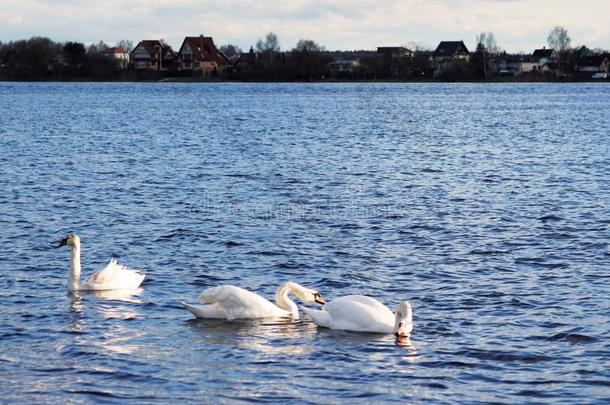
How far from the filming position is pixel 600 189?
32.9m

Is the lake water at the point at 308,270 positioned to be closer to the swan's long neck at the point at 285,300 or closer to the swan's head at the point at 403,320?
A: the swan's head at the point at 403,320

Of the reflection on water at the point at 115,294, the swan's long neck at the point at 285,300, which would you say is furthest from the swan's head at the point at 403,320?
the reflection on water at the point at 115,294

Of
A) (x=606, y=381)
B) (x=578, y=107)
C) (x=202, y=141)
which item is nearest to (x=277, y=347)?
(x=606, y=381)

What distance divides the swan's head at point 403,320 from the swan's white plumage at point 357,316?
13mm

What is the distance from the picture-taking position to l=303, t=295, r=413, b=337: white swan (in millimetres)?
14461

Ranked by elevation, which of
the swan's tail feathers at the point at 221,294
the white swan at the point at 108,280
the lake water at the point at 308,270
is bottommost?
the lake water at the point at 308,270

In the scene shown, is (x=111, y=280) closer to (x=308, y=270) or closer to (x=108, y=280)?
(x=108, y=280)

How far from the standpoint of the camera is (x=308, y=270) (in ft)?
63.6

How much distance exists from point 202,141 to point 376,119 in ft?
100

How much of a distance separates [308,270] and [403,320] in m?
5.15

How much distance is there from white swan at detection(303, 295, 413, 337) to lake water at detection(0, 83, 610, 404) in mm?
156

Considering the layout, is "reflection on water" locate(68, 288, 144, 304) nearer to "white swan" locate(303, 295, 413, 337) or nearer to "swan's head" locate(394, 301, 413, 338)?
"white swan" locate(303, 295, 413, 337)

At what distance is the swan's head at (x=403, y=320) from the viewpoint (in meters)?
14.4

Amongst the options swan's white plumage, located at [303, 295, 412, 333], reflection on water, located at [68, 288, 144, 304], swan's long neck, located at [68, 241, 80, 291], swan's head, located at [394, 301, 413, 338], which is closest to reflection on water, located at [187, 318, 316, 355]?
swan's white plumage, located at [303, 295, 412, 333]
